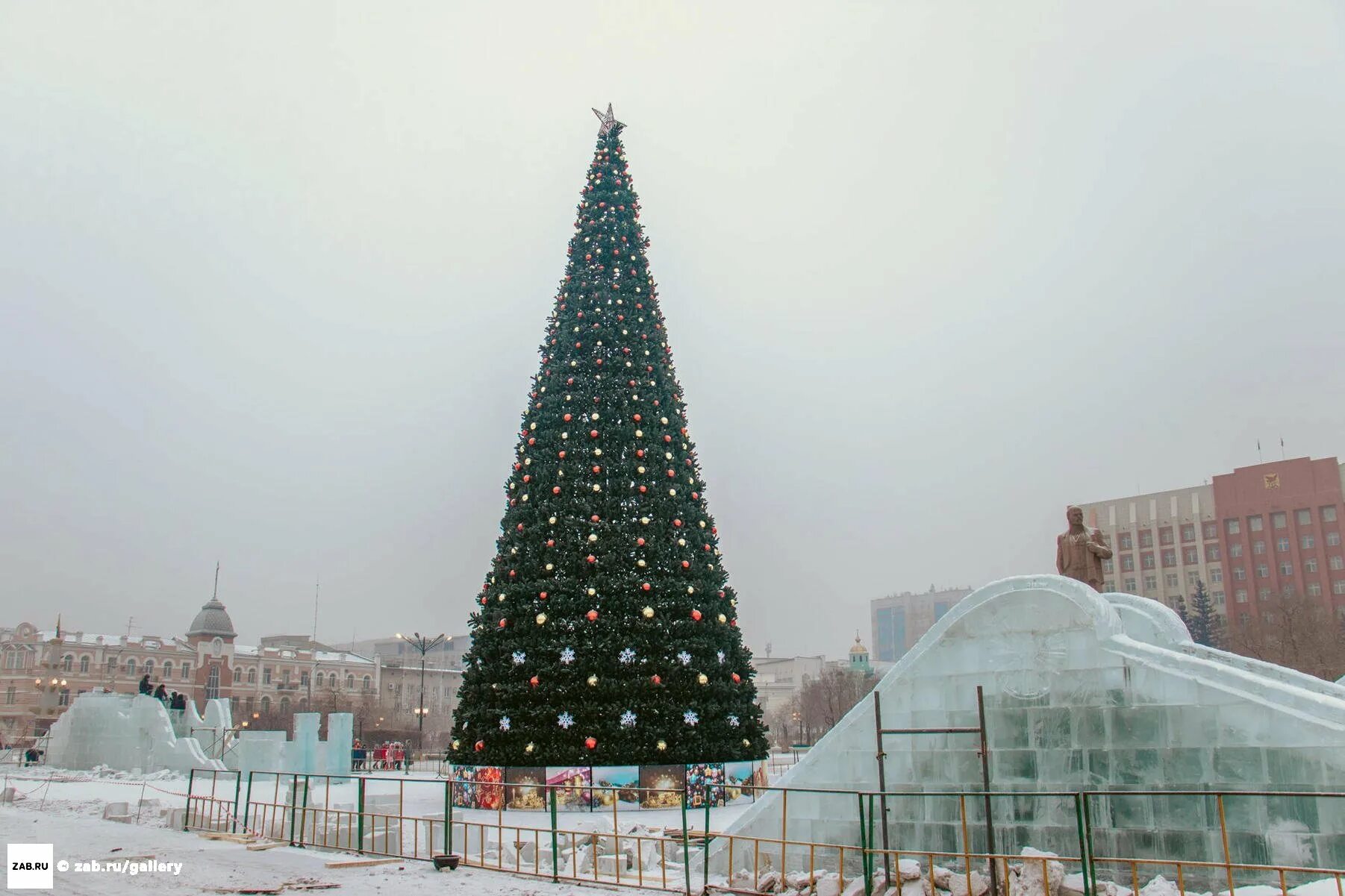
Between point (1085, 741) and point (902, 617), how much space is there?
596 feet

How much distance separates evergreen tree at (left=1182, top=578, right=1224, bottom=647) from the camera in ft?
236

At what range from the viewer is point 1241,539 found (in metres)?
81.1

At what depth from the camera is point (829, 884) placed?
405 inches

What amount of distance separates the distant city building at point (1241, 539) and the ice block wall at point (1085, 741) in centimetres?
6681

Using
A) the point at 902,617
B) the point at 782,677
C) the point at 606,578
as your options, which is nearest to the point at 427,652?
the point at 782,677

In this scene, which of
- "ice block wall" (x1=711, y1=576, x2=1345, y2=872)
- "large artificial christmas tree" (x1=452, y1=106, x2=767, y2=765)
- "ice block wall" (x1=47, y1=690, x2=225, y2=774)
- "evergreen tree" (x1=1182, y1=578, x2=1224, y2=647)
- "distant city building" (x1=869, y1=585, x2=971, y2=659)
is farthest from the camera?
"distant city building" (x1=869, y1=585, x2=971, y2=659)

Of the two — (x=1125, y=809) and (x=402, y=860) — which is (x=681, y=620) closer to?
(x=402, y=860)

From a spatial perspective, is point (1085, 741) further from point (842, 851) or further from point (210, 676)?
point (210, 676)

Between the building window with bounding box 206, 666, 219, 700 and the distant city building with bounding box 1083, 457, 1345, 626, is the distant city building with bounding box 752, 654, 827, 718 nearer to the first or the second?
the distant city building with bounding box 1083, 457, 1345, 626

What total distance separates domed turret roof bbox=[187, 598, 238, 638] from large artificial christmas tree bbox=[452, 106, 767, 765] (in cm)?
7608

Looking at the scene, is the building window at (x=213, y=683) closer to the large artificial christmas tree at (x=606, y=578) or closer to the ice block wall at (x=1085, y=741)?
the large artificial christmas tree at (x=606, y=578)

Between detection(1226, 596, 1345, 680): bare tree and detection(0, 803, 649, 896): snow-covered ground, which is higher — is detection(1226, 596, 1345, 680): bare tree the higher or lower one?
the higher one

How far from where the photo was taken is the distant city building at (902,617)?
151375 mm

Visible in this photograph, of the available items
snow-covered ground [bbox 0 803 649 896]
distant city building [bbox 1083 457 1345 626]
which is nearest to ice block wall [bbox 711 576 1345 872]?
snow-covered ground [bbox 0 803 649 896]
